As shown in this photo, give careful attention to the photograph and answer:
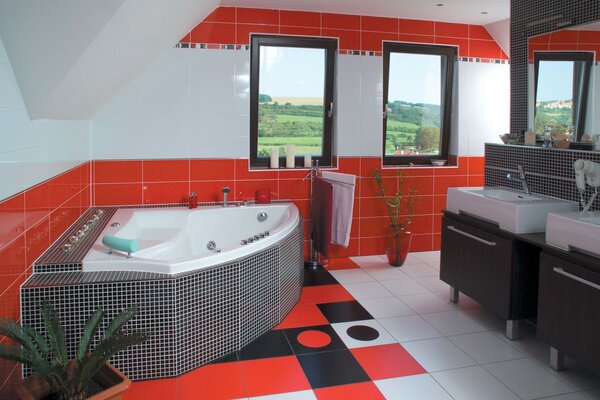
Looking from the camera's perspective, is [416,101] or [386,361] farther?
[416,101]

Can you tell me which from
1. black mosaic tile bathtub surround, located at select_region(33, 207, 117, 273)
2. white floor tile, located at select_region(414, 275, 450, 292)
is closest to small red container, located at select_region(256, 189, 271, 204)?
black mosaic tile bathtub surround, located at select_region(33, 207, 117, 273)

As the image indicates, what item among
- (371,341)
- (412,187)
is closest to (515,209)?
(371,341)

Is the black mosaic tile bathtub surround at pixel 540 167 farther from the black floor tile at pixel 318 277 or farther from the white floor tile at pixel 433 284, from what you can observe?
the black floor tile at pixel 318 277

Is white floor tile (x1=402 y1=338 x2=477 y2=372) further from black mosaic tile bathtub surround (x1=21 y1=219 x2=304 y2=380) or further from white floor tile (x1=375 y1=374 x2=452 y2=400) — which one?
black mosaic tile bathtub surround (x1=21 y1=219 x2=304 y2=380)

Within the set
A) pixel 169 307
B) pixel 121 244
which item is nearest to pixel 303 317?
pixel 169 307

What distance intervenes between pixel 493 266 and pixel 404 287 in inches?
43.3

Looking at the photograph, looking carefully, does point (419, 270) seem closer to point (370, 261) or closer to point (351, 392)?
point (370, 261)

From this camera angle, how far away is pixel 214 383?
2656 millimetres

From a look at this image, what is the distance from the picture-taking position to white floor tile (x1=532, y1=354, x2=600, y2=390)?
2.62 metres

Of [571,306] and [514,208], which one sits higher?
[514,208]

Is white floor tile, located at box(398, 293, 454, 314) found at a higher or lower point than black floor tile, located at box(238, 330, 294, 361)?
higher

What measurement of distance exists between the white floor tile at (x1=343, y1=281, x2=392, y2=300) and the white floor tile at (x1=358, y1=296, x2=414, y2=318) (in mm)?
78

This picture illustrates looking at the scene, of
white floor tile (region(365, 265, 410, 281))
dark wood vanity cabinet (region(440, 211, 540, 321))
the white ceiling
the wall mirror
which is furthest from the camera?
white floor tile (region(365, 265, 410, 281))

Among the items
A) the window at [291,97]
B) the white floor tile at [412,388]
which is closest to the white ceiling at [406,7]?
the window at [291,97]
